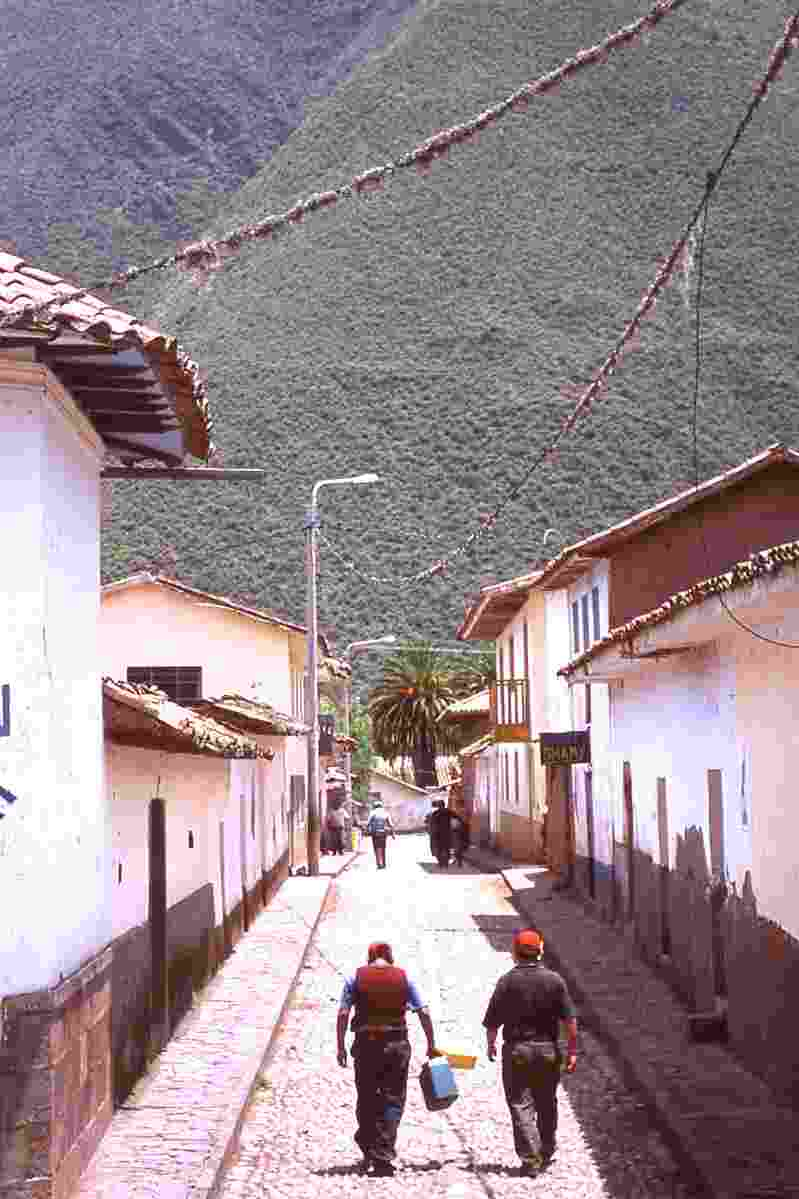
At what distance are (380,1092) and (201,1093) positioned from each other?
2.80 metres

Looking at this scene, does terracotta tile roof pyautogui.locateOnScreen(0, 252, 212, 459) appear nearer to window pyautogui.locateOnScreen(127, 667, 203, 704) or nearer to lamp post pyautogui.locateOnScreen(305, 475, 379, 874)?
lamp post pyautogui.locateOnScreen(305, 475, 379, 874)

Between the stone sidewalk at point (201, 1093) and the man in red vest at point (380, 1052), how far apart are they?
0.88m

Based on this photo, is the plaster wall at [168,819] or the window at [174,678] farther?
the window at [174,678]

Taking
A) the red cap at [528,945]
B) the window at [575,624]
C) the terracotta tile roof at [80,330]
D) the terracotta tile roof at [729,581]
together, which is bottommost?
the red cap at [528,945]

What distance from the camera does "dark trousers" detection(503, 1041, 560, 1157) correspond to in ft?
37.1

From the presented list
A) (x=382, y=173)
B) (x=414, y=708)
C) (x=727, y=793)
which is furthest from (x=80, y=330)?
(x=414, y=708)

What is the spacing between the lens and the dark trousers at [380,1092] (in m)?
11.3

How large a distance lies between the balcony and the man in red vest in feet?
99.1

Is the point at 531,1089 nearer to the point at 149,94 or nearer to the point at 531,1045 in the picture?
the point at 531,1045

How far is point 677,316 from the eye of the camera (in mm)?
102375

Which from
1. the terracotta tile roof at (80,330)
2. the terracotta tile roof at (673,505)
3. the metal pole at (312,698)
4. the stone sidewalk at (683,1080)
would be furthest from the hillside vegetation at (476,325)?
the terracotta tile roof at (80,330)

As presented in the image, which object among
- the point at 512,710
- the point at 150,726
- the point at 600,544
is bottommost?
the point at 150,726

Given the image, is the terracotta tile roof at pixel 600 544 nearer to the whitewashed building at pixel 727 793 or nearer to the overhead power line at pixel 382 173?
the whitewashed building at pixel 727 793

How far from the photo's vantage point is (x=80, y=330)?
8.94 meters
